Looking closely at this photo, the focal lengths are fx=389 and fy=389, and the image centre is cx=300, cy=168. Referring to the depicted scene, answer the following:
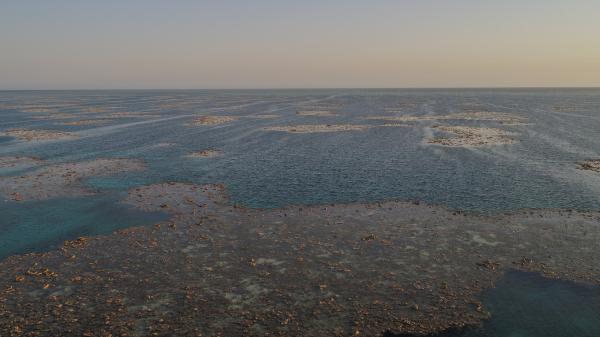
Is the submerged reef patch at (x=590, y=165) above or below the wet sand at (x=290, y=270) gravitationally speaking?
above

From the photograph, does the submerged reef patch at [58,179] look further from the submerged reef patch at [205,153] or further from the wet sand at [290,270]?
the wet sand at [290,270]

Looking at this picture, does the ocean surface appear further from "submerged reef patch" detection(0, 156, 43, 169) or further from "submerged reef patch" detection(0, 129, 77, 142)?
"submerged reef patch" detection(0, 129, 77, 142)

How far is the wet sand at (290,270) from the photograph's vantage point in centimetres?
1916

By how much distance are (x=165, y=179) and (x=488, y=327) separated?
3914cm

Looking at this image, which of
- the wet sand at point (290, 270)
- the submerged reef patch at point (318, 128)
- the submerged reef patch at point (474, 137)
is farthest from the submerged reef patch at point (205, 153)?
the submerged reef patch at point (474, 137)

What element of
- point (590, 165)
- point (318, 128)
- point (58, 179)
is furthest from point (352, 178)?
point (318, 128)

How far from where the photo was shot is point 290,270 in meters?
24.4

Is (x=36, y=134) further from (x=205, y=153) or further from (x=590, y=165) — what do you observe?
(x=590, y=165)

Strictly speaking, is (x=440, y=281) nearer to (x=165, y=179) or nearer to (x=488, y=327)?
(x=488, y=327)

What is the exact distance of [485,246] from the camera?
27.9m

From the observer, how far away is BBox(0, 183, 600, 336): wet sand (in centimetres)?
1916

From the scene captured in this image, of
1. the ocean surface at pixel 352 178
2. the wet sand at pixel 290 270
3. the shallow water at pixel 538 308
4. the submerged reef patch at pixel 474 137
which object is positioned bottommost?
the shallow water at pixel 538 308

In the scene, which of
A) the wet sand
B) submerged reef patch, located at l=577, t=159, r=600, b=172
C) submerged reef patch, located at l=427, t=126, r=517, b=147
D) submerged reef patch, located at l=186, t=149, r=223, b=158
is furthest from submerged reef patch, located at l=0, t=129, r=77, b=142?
submerged reef patch, located at l=577, t=159, r=600, b=172

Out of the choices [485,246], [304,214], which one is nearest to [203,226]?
[304,214]
